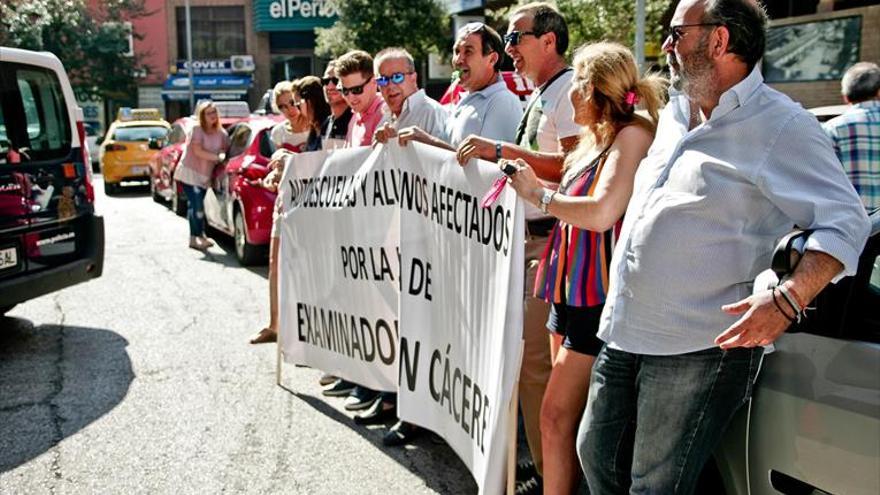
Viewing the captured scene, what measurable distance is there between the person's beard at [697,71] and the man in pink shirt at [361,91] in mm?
2865

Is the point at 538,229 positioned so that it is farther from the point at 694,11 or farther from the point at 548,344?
the point at 694,11

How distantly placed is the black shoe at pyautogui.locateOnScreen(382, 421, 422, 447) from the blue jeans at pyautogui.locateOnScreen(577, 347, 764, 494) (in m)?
2.11

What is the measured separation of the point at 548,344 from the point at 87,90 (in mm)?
44189

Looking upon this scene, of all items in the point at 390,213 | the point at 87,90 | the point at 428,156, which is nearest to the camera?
the point at 428,156

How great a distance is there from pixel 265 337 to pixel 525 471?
3207mm

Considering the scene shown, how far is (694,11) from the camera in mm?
2326

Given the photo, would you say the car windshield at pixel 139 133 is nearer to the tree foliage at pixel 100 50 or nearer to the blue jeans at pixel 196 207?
the blue jeans at pixel 196 207

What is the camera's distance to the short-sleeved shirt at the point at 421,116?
481cm

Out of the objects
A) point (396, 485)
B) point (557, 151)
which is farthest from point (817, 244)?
point (396, 485)

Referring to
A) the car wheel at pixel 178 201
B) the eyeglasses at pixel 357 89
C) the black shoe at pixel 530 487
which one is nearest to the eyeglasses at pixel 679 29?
the black shoe at pixel 530 487

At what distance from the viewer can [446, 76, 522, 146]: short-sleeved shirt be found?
14.1ft

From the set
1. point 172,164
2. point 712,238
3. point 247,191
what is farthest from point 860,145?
point 172,164

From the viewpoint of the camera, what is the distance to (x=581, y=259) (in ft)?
9.95

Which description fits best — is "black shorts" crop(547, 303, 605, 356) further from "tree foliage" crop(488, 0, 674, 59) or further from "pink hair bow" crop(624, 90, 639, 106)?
"tree foliage" crop(488, 0, 674, 59)
